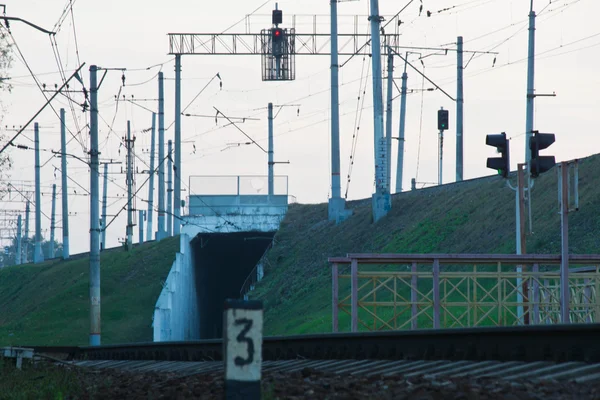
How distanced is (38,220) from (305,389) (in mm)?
77030

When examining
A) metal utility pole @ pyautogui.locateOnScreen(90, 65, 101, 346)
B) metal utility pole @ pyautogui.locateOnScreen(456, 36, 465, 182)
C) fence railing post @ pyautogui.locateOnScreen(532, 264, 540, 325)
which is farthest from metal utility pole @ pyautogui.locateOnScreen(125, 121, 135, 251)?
fence railing post @ pyautogui.locateOnScreen(532, 264, 540, 325)

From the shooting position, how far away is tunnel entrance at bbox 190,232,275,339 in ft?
196

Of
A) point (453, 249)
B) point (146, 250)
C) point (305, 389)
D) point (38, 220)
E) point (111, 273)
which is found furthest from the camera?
point (38, 220)

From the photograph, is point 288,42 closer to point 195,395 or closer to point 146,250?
point 146,250

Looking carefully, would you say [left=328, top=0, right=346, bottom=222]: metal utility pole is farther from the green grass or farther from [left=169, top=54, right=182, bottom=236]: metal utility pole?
the green grass

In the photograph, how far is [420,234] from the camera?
4684 cm

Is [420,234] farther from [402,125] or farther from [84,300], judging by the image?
[402,125]

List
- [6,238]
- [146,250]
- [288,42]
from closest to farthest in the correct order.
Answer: [288,42]
[146,250]
[6,238]

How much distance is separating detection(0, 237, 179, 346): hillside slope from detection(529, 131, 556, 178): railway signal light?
31450 mm

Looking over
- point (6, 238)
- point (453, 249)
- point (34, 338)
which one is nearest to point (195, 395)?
point (453, 249)

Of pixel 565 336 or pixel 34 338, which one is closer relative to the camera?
pixel 565 336

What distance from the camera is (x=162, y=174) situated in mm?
67688

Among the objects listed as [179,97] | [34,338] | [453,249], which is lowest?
[34,338]

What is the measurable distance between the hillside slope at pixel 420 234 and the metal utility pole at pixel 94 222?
23.6ft
